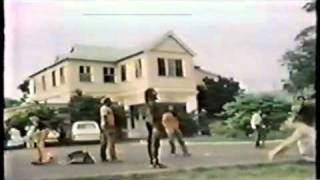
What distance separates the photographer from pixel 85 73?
132 centimetres

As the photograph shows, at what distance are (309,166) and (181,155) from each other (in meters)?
0.29

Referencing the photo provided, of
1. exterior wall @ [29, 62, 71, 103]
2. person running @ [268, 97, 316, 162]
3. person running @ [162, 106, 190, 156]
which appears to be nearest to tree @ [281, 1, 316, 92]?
person running @ [268, 97, 316, 162]

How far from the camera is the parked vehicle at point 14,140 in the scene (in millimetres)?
1276

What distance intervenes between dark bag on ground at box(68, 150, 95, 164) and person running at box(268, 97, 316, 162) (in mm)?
406

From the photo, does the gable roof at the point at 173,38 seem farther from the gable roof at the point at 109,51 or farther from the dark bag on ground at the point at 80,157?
the dark bag on ground at the point at 80,157

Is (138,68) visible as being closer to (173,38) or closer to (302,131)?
(173,38)

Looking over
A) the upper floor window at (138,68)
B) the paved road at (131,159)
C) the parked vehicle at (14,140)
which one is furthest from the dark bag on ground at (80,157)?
the upper floor window at (138,68)

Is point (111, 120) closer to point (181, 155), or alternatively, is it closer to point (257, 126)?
point (181, 155)

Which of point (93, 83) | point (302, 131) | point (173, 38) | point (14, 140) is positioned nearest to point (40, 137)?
point (14, 140)

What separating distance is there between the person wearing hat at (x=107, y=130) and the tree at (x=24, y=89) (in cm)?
17

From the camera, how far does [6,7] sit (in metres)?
1.28

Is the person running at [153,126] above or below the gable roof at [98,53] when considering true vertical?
below

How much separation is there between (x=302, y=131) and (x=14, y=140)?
0.65 m

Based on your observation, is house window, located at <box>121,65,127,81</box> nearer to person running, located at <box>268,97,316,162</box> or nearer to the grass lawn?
the grass lawn
